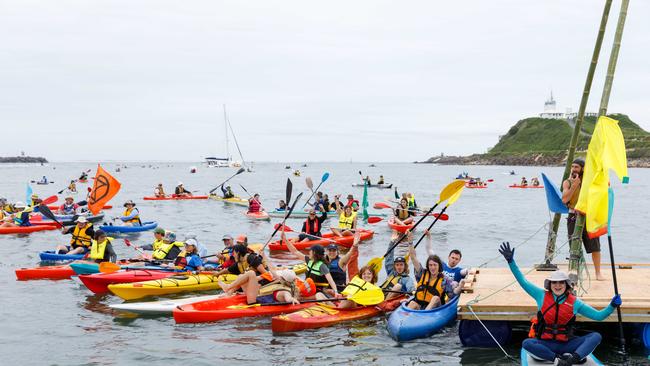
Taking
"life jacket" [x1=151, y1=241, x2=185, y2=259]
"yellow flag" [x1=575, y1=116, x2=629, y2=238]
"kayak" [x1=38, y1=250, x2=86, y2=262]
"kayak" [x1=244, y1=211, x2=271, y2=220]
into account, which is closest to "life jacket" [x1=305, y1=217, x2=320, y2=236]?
"life jacket" [x1=151, y1=241, x2=185, y2=259]

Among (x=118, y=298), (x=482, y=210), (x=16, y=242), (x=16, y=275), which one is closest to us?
(x=118, y=298)

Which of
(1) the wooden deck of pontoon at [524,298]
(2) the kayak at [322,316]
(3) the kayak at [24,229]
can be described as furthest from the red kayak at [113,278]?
(3) the kayak at [24,229]

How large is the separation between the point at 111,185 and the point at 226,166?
15653 cm

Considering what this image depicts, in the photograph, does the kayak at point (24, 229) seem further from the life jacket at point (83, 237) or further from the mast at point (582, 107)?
the mast at point (582, 107)

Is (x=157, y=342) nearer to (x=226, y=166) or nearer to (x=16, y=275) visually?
(x=16, y=275)

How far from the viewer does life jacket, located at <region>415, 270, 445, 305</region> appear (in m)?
10.6

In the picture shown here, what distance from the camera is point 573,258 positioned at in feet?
33.6

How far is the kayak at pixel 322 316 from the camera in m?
10.9

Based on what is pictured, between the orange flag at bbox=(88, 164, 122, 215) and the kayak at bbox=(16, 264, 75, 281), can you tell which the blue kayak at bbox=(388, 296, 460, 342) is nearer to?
the kayak at bbox=(16, 264, 75, 281)

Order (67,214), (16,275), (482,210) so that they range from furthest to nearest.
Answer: (482,210)
(67,214)
(16,275)

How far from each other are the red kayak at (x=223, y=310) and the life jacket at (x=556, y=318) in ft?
16.2

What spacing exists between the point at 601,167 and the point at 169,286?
9.26 m

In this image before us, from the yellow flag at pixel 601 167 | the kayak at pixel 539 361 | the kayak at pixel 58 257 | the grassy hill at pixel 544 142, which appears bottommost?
the kayak at pixel 58 257

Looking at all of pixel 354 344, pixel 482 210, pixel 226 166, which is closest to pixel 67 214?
pixel 354 344
